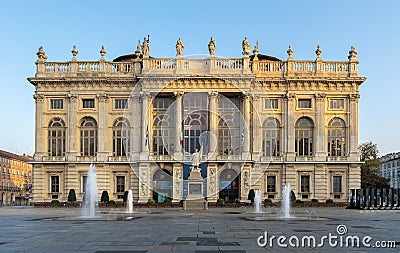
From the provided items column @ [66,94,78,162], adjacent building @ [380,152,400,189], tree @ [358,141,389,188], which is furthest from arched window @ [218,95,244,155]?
adjacent building @ [380,152,400,189]

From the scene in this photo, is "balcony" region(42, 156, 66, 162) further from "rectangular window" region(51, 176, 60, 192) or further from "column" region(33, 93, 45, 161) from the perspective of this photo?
"rectangular window" region(51, 176, 60, 192)

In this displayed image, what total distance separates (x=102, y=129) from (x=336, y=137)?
29.4m

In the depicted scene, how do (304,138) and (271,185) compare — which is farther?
(304,138)

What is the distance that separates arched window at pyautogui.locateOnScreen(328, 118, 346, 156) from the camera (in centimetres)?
7206

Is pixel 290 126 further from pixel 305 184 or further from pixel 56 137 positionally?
pixel 56 137

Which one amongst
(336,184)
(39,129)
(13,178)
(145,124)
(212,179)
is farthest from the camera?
(13,178)

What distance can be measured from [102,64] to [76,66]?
3.34 metres

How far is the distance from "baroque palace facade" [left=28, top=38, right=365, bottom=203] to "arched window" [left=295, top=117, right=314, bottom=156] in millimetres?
126

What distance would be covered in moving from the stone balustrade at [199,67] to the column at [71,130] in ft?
12.0

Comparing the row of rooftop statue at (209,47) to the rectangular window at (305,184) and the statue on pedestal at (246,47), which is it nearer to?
the statue on pedestal at (246,47)

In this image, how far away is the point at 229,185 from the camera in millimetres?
70250

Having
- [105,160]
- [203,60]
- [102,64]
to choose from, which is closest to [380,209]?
[203,60]

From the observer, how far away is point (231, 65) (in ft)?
235

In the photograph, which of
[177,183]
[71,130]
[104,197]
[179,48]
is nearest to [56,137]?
[71,130]
